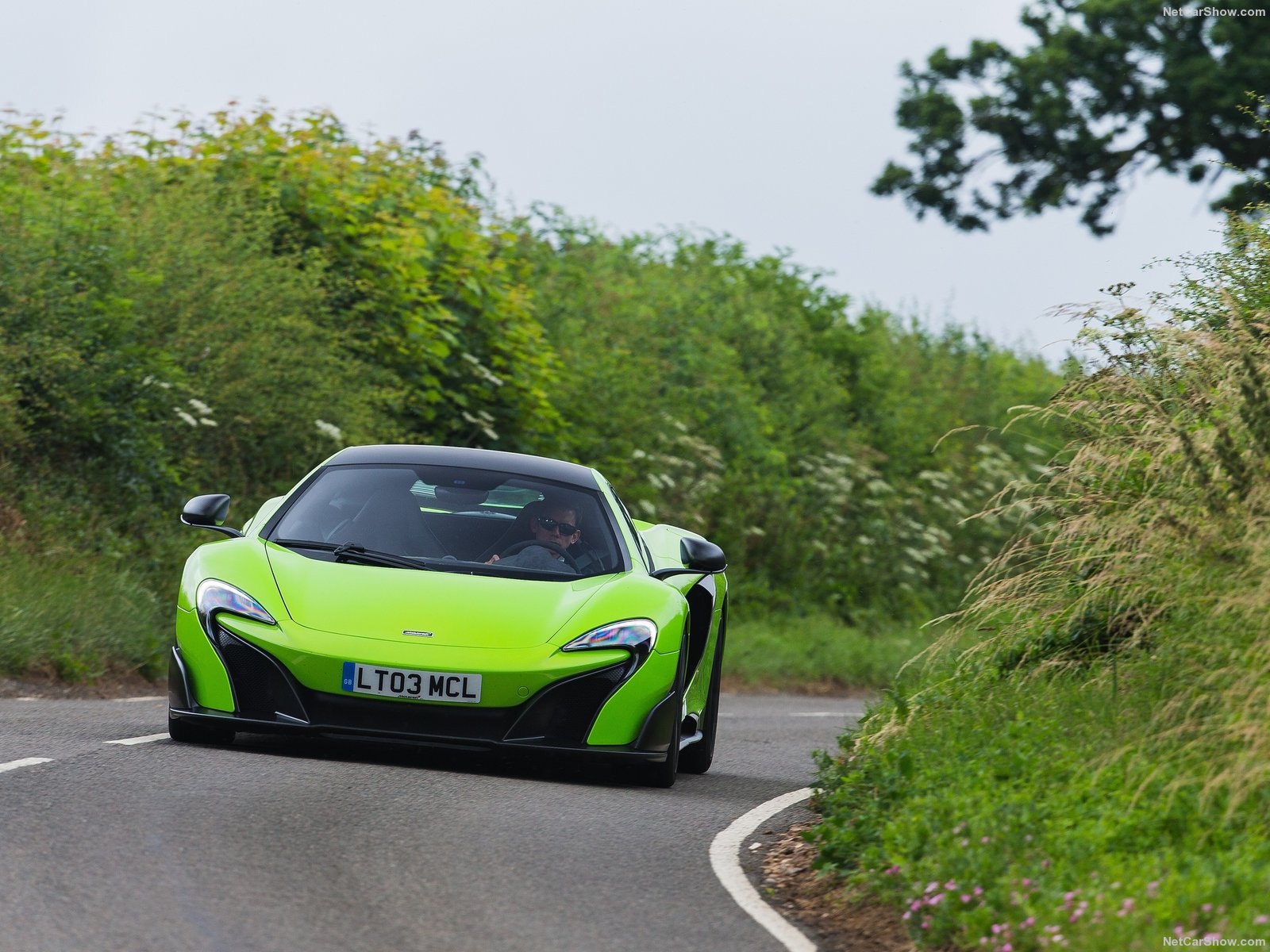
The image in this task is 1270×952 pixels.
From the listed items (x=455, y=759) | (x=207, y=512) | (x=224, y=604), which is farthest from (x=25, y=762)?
(x=455, y=759)

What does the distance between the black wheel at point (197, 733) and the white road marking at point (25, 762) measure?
0.66 metres

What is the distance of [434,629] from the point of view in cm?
849

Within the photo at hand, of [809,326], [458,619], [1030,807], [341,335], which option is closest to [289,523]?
[458,619]

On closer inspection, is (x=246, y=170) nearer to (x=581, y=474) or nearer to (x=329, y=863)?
(x=581, y=474)

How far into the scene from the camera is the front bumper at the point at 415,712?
836 cm

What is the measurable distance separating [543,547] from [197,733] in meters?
2.02

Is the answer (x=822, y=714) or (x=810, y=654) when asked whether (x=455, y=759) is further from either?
(x=810, y=654)

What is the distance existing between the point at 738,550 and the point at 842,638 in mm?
2889

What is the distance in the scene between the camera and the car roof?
10172mm

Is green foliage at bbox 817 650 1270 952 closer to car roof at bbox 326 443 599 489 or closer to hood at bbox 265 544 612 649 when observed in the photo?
hood at bbox 265 544 612 649

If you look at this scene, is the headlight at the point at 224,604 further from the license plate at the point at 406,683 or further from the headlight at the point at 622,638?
the headlight at the point at 622,638

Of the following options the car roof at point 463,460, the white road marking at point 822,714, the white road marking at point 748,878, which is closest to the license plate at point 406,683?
the white road marking at point 748,878

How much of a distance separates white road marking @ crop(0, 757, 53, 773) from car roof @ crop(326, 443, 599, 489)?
2.47 meters

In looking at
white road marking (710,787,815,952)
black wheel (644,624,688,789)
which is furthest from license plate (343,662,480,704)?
white road marking (710,787,815,952)
